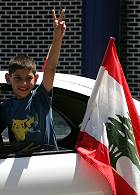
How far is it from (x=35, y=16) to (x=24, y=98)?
7.41 meters

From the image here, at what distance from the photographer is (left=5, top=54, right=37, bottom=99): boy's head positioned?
138 inches

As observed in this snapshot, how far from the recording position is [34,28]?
35.5 feet

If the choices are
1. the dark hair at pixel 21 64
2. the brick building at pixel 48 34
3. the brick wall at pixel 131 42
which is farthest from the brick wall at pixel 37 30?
the dark hair at pixel 21 64

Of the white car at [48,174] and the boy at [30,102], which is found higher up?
the boy at [30,102]

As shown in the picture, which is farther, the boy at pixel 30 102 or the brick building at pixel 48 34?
the brick building at pixel 48 34

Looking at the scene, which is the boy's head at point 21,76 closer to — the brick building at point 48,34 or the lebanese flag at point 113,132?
the lebanese flag at point 113,132

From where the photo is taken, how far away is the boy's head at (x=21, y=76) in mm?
3498

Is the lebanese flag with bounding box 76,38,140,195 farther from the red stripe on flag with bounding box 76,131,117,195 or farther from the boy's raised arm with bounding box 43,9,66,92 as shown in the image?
the boy's raised arm with bounding box 43,9,66,92

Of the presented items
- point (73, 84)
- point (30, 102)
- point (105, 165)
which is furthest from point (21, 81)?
point (105, 165)

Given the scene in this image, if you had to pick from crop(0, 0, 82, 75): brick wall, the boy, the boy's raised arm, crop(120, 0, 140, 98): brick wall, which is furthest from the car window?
crop(0, 0, 82, 75): brick wall

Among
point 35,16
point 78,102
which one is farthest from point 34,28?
point 78,102

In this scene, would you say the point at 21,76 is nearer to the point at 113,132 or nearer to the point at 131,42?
the point at 113,132

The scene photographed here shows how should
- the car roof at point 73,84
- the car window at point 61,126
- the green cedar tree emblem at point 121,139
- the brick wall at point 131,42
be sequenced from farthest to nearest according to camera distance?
the brick wall at point 131,42
the car window at point 61,126
the car roof at point 73,84
the green cedar tree emblem at point 121,139

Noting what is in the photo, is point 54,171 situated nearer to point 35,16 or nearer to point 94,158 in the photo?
point 94,158
